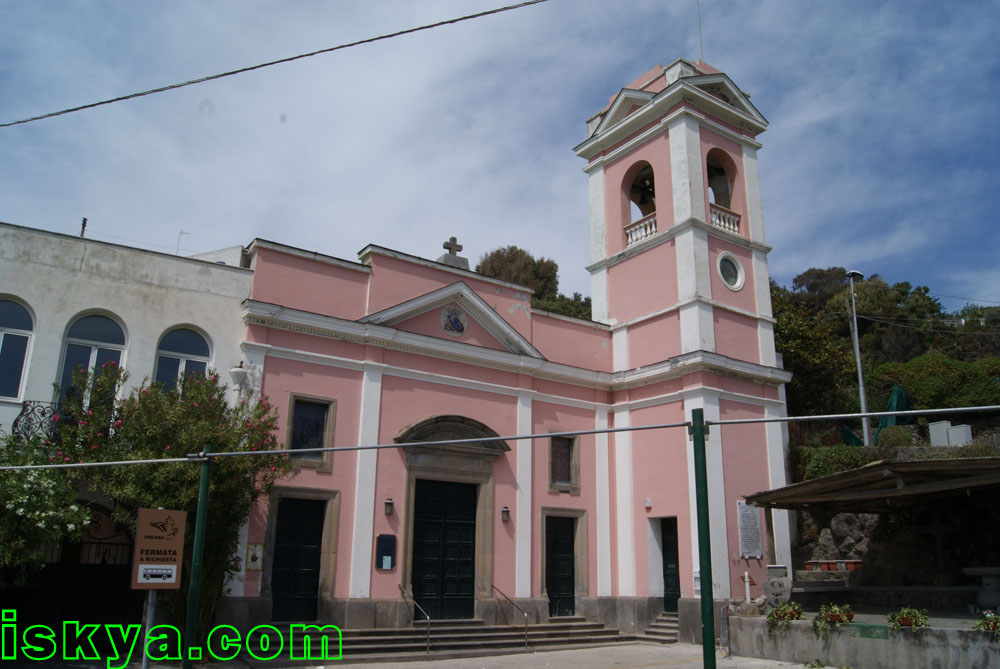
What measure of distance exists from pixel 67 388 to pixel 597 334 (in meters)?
12.3

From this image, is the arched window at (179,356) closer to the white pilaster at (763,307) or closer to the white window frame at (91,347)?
the white window frame at (91,347)

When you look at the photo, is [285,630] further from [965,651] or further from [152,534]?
[965,651]

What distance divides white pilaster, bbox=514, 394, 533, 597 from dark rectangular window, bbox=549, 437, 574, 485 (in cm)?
83

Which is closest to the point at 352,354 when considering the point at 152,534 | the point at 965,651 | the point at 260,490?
the point at 260,490

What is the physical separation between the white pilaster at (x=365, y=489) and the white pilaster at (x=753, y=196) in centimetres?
1088

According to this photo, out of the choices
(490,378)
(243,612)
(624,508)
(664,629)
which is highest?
(490,378)

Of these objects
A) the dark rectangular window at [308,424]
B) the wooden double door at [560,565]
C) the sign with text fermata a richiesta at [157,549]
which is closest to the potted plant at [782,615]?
the wooden double door at [560,565]

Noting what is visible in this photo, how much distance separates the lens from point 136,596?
13312 millimetres

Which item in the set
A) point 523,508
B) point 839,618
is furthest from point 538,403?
point 839,618

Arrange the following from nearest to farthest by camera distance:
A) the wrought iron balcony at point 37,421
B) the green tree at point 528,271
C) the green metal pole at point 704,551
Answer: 1. the green metal pole at point 704,551
2. the wrought iron balcony at point 37,421
3. the green tree at point 528,271

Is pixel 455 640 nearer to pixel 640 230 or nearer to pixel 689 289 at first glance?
pixel 689 289

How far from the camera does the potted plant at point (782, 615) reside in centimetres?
1409

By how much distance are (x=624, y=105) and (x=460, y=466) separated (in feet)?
36.2

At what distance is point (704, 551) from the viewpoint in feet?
27.8
